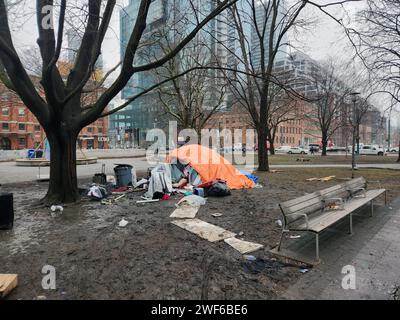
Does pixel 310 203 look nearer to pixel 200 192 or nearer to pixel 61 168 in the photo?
pixel 200 192

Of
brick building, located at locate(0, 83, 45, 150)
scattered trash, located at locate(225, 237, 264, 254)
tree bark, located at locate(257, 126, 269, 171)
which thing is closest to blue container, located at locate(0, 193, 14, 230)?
scattered trash, located at locate(225, 237, 264, 254)

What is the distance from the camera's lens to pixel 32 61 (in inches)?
602

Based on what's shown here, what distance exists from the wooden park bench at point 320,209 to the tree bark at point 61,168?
613cm

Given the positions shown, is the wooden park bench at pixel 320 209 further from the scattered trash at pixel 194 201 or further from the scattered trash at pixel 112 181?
the scattered trash at pixel 112 181

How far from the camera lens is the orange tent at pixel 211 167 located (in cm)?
1002

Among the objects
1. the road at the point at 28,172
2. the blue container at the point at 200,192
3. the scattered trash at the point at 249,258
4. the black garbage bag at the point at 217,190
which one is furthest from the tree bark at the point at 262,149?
the scattered trash at the point at 249,258

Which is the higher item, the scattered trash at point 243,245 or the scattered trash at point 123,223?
the scattered trash at point 123,223

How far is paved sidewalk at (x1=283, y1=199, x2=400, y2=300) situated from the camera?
3021mm

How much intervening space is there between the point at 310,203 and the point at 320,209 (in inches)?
21.8

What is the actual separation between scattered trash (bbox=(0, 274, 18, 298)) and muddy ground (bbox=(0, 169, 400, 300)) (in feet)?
0.26

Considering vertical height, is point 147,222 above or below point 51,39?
below
